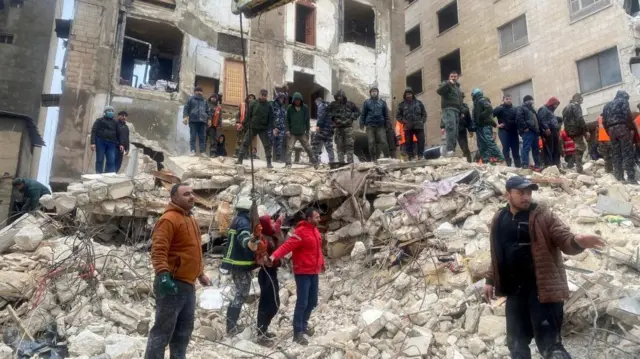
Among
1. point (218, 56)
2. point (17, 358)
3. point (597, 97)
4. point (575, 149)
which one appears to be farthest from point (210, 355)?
point (597, 97)

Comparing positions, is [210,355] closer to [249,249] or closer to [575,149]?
[249,249]

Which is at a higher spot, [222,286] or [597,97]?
[597,97]

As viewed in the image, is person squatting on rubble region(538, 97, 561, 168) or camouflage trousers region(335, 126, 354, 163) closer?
person squatting on rubble region(538, 97, 561, 168)

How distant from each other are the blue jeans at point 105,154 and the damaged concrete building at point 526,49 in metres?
14.5

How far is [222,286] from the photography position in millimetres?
5777

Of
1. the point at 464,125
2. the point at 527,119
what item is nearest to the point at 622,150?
the point at 527,119

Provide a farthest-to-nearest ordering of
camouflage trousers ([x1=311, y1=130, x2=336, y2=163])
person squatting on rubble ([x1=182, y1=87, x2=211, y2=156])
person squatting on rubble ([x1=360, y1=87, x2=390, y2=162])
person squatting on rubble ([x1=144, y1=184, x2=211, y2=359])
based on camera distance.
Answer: person squatting on rubble ([x1=182, y1=87, x2=211, y2=156])
camouflage trousers ([x1=311, y1=130, x2=336, y2=163])
person squatting on rubble ([x1=360, y1=87, x2=390, y2=162])
person squatting on rubble ([x1=144, y1=184, x2=211, y2=359])

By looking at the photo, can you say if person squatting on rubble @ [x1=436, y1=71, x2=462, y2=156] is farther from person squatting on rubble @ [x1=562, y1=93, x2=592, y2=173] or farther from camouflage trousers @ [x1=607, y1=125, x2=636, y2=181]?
camouflage trousers @ [x1=607, y1=125, x2=636, y2=181]

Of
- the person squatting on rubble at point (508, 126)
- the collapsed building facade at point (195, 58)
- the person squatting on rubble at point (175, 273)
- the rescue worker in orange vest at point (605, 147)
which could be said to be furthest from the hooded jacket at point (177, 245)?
the collapsed building facade at point (195, 58)

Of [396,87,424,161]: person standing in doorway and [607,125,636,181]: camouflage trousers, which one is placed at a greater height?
[396,87,424,161]: person standing in doorway

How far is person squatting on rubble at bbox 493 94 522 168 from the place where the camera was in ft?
26.1

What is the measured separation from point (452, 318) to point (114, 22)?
1440 cm

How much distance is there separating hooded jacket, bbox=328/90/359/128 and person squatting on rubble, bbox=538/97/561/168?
12.1 ft

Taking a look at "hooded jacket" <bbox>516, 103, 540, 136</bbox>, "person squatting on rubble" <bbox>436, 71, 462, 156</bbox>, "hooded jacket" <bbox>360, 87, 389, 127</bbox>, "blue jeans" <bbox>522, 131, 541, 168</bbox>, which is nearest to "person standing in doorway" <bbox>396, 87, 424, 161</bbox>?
"hooded jacket" <bbox>360, 87, 389, 127</bbox>
